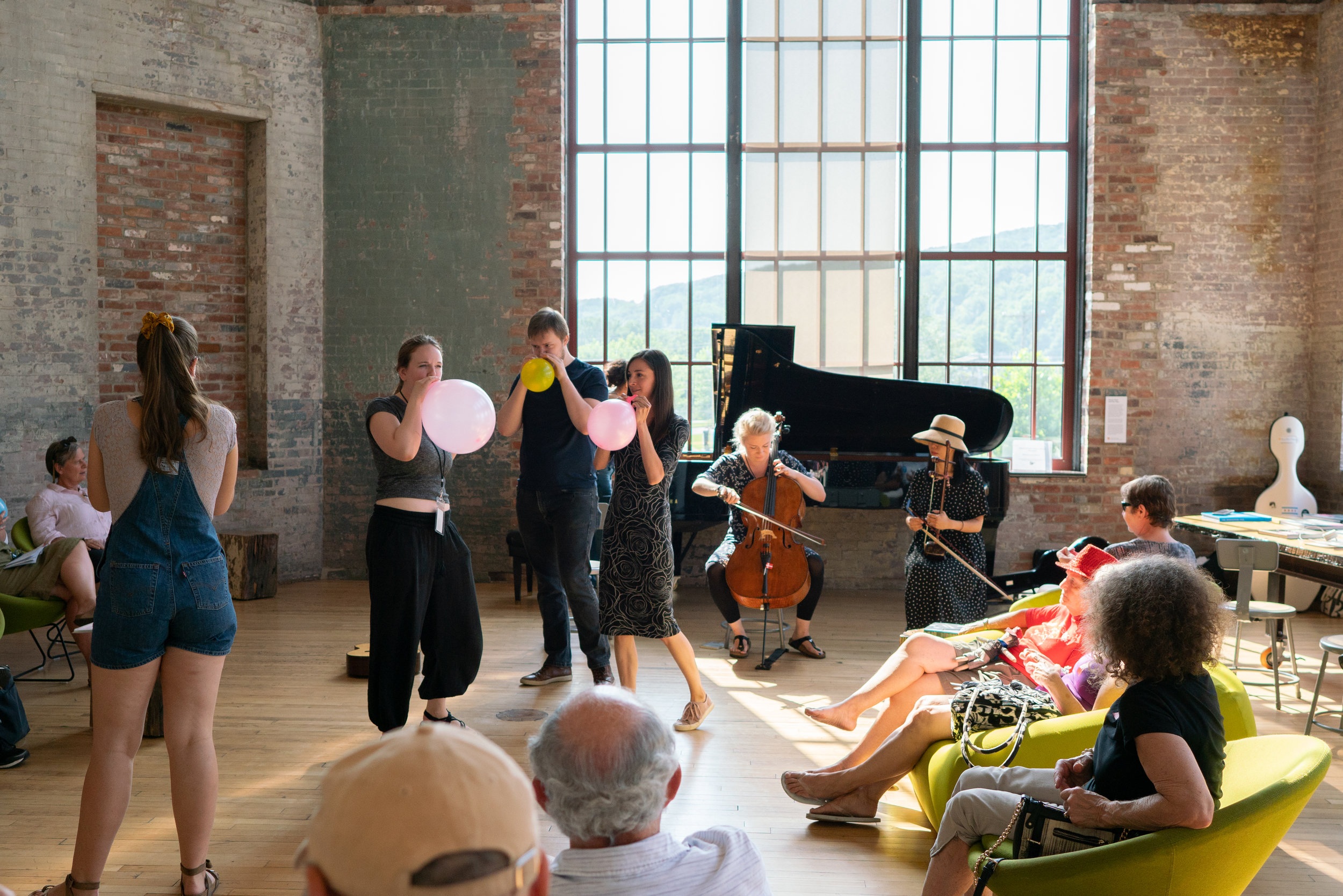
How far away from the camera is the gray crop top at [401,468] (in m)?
3.38

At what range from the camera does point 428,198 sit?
26.0 feet

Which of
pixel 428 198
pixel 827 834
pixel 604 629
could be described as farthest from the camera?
pixel 428 198

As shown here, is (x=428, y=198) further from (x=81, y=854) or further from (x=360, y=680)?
(x=81, y=854)

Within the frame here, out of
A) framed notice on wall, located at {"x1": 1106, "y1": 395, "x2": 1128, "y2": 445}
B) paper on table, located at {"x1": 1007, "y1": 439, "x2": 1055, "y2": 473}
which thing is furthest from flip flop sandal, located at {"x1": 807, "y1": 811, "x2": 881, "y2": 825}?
framed notice on wall, located at {"x1": 1106, "y1": 395, "x2": 1128, "y2": 445}

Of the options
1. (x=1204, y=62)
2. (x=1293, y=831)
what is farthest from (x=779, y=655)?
(x=1204, y=62)

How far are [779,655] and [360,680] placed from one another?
218 centimetres

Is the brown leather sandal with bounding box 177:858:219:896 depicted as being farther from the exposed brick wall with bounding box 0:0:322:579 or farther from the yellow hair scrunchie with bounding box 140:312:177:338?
the exposed brick wall with bounding box 0:0:322:579

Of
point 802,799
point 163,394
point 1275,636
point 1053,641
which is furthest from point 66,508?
point 1275,636

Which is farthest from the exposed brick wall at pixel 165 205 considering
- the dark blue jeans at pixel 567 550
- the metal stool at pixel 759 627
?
the dark blue jeans at pixel 567 550

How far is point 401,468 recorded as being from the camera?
339cm

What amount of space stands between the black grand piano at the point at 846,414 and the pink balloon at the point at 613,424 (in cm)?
253

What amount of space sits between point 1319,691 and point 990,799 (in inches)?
114

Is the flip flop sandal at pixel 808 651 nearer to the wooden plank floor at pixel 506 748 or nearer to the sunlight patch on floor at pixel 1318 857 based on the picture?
the wooden plank floor at pixel 506 748

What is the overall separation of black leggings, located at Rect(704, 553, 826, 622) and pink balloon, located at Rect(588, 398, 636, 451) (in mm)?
1876
